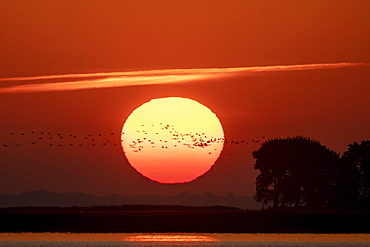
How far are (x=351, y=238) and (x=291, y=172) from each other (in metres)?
28.7

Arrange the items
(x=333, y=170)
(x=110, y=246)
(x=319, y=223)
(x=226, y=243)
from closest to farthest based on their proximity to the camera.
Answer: (x=110, y=246) → (x=226, y=243) → (x=319, y=223) → (x=333, y=170)

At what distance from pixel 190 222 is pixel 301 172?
1076 inches

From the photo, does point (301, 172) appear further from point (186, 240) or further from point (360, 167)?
point (186, 240)

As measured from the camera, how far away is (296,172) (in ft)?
557

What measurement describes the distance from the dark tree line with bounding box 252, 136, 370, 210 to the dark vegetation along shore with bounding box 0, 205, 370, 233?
37.6 feet

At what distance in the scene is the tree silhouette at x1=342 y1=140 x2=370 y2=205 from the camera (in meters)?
154

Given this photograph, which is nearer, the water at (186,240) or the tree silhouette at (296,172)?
the water at (186,240)

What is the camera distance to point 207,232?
151250 millimetres

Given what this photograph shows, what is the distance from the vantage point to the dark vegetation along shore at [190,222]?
147 metres

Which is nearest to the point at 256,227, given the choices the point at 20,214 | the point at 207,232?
the point at 207,232

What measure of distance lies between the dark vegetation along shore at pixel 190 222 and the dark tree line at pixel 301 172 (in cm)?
1145

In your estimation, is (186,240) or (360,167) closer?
(186,240)

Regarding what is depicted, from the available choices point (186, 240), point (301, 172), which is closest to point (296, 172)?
point (301, 172)

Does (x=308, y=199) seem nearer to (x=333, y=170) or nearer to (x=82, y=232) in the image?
(x=333, y=170)
